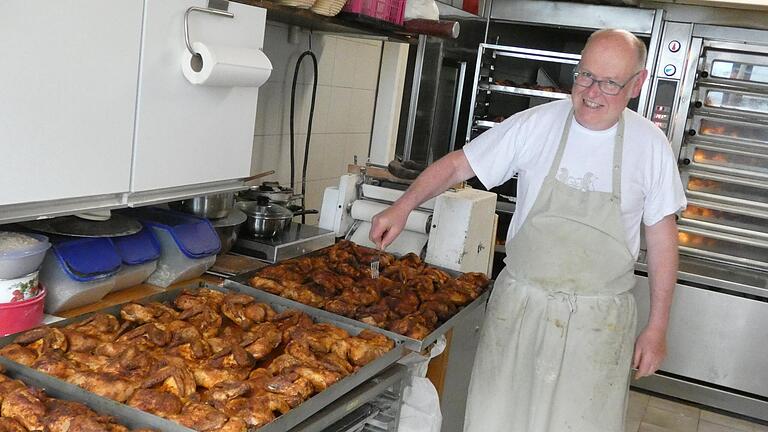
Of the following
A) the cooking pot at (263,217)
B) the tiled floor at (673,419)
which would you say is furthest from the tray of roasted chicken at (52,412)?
the tiled floor at (673,419)

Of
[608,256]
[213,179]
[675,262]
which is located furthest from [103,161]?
[675,262]

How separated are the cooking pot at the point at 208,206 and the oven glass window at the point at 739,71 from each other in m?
3.32

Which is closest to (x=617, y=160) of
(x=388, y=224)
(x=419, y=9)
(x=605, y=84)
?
(x=605, y=84)

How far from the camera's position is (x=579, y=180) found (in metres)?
2.54

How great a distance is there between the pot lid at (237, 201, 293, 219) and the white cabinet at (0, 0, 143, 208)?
101cm

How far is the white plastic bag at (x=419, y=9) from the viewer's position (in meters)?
3.24

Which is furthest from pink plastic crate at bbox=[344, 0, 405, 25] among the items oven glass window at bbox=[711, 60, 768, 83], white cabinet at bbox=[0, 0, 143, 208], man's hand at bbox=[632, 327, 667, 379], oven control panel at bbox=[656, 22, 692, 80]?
oven glass window at bbox=[711, 60, 768, 83]

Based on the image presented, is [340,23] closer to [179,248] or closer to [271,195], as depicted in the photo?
[271,195]

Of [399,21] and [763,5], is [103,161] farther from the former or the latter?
[763,5]

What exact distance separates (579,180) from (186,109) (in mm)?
A: 1244

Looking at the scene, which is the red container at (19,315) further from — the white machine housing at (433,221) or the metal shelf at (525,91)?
the metal shelf at (525,91)

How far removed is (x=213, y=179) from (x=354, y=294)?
582 millimetres

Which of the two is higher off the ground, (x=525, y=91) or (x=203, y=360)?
(x=525, y=91)

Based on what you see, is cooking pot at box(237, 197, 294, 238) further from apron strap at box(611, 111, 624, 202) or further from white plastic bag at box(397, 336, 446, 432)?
apron strap at box(611, 111, 624, 202)
